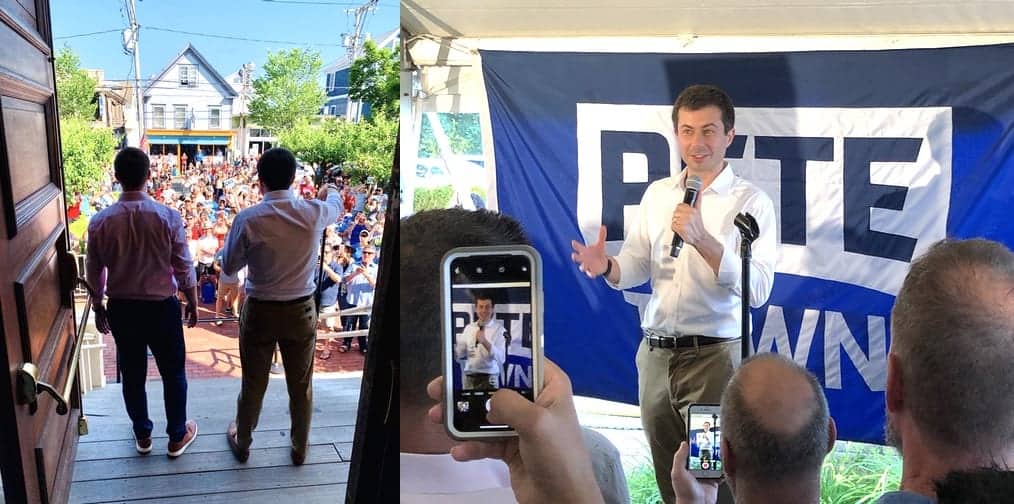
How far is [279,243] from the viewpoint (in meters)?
1.53

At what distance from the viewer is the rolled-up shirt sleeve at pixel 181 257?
148 centimetres

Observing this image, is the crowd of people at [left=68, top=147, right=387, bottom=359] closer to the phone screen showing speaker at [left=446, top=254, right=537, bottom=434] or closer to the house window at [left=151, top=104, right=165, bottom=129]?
the house window at [left=151, top=104, right=165, bottom=129]

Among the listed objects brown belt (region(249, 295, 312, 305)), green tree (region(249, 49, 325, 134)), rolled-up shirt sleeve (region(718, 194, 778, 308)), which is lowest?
brown belt (region(249, 295, 312, 305))

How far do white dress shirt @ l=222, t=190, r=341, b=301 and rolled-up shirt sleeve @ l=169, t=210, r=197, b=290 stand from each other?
60 millimetres

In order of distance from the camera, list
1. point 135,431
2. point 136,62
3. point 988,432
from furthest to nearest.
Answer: point 135,431 → point 136,62 → point 988,432

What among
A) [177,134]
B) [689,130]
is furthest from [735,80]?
[177,134]

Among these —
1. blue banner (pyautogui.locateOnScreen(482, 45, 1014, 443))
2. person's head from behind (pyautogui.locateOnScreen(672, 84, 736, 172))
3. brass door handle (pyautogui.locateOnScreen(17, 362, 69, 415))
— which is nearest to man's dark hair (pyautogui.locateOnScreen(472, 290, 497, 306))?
blue banner (pyautogui.locateOnScreen(482, 45, 1014, 443))

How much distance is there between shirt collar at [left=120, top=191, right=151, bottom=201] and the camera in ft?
4.75

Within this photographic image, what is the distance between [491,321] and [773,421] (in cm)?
52

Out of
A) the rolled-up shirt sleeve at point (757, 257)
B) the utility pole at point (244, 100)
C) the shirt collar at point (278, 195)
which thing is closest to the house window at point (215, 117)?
the utility pole at point (244, 100)

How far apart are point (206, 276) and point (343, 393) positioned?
0.34 meters

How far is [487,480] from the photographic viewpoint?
4.97 ft

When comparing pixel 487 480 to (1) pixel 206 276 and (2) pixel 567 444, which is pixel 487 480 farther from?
(1) pixel 206 276

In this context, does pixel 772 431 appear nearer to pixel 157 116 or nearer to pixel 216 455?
pixel 216 455
